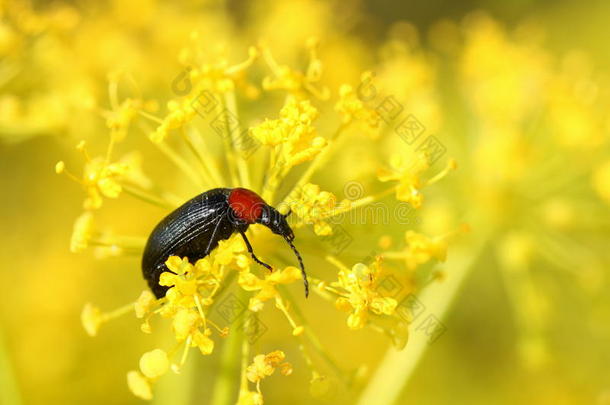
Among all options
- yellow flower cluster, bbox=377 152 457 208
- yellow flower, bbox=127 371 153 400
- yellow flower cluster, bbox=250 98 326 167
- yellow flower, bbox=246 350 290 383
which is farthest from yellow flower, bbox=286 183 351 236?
yellow flower, bbox=127 371 153 400

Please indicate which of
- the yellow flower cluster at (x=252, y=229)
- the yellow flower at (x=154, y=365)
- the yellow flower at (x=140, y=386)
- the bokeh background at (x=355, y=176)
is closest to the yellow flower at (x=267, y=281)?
the yellow flower cluster at (x=252, y=229)

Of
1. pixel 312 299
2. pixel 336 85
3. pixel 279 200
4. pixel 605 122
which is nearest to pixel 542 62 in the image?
pixel 605 122

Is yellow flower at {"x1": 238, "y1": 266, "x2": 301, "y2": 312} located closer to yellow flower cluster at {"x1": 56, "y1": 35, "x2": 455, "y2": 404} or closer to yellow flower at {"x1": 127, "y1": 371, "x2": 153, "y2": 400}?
yellow flower cluster at {"x1": 56, "y1": 35, "x2": 455, "y2": 404}

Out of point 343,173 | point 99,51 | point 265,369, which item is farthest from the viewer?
point 99,51

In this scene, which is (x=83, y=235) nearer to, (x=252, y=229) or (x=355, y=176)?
(x=252, y=229)

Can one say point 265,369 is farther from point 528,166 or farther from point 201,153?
point 528,166

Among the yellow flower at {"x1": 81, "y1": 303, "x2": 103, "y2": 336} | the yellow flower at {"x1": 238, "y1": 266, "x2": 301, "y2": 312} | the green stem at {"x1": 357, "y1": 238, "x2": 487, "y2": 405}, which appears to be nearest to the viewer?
the yellow flower at {"x1": 238, "y1": 266, "x2": 301, "y2": 312}
